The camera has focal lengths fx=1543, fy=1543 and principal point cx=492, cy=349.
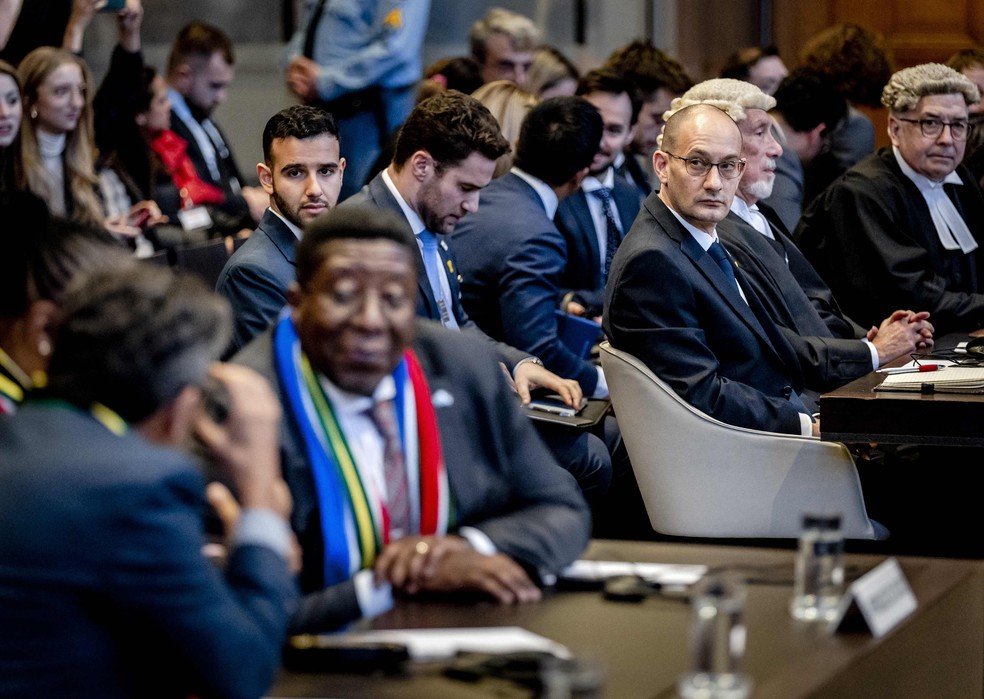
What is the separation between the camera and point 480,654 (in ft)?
6.32

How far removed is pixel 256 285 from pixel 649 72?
3.49m

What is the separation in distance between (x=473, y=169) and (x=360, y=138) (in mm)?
2930

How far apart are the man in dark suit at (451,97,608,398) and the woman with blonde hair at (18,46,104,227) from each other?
1.38 metres

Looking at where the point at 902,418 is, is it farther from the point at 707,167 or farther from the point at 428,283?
the point at 428,283

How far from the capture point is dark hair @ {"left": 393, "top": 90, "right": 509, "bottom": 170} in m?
4.14

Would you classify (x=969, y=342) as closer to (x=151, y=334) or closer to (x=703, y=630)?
(x=703, y=630)

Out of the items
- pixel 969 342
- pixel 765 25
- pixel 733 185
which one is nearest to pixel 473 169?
pixel 733 185

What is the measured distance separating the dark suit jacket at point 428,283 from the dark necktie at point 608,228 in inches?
42.6

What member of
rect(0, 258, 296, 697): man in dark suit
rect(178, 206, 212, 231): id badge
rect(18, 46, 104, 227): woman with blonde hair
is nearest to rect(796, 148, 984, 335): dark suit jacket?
rect(178, 206, 212, 231): id badge

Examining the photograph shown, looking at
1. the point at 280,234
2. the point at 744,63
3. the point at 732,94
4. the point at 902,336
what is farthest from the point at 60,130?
the point at 744,63

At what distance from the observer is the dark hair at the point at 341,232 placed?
7.64 ft

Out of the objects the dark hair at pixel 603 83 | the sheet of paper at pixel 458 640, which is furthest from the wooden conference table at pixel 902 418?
the dark hair at pixel 603 83

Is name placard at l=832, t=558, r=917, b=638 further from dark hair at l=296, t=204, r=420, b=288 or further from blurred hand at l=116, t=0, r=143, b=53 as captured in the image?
blurred hand at l=116, t=0, r=143, b=53

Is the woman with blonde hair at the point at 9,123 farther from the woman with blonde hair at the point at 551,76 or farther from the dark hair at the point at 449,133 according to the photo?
the woman with blonde hair at the point at 551,76
